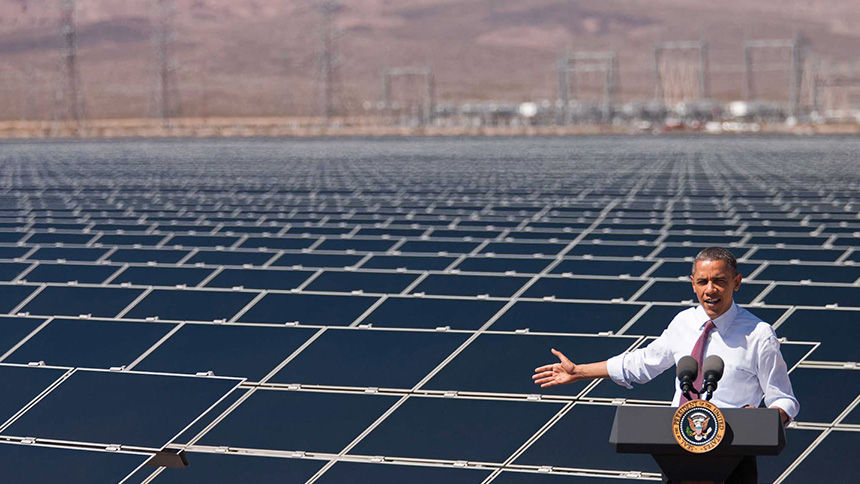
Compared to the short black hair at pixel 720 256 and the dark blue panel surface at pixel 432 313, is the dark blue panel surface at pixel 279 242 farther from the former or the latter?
the short black hair at pixel 720 256

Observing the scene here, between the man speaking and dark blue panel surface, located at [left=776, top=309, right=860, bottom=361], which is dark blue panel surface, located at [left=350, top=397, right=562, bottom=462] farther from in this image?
the man speaking

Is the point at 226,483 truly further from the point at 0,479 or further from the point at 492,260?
the point at 492,260

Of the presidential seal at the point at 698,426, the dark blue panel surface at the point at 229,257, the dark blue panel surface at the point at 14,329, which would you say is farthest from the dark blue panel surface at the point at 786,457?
the dark blue panel surface at the point at 229,257

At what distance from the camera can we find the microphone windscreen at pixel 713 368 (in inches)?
250

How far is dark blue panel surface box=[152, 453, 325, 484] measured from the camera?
1023 centimetres

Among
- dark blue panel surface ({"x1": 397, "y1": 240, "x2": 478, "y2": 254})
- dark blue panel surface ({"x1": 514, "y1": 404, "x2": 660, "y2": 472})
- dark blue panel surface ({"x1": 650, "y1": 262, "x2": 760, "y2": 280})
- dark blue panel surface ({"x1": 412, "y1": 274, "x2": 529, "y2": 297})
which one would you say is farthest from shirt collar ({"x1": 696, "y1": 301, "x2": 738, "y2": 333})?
dark blue panel surface ({"x1": 397, "y1": 240, "x2": 478, "y2": 254})

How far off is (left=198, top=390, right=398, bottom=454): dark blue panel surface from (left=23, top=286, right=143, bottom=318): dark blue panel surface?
6.30m

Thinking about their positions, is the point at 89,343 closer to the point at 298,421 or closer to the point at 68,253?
the point at 298,421

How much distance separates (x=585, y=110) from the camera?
159 m

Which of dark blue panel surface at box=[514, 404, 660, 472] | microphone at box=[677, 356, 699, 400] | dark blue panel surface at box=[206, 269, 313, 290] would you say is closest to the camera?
microphone at box=[677, 356, 699, 400]

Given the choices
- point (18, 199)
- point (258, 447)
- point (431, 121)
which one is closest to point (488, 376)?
point (258, 447)

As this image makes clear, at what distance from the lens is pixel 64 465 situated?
1021 cm

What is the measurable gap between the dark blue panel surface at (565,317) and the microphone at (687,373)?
850 centimetres

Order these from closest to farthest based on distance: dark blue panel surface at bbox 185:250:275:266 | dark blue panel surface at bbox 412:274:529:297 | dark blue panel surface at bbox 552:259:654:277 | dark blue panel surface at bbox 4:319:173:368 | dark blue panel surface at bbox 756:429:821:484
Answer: dark blue panel surface at bbox 756:429:821:484 < dark blue panel surface at bbox 4:319:173:368 < dark blue panel surface at bbox 412:274:529:297 < dark blue panel surface at bbox 552:259:654:277 < dark blue panel surface at bbox 185:250:275:266
